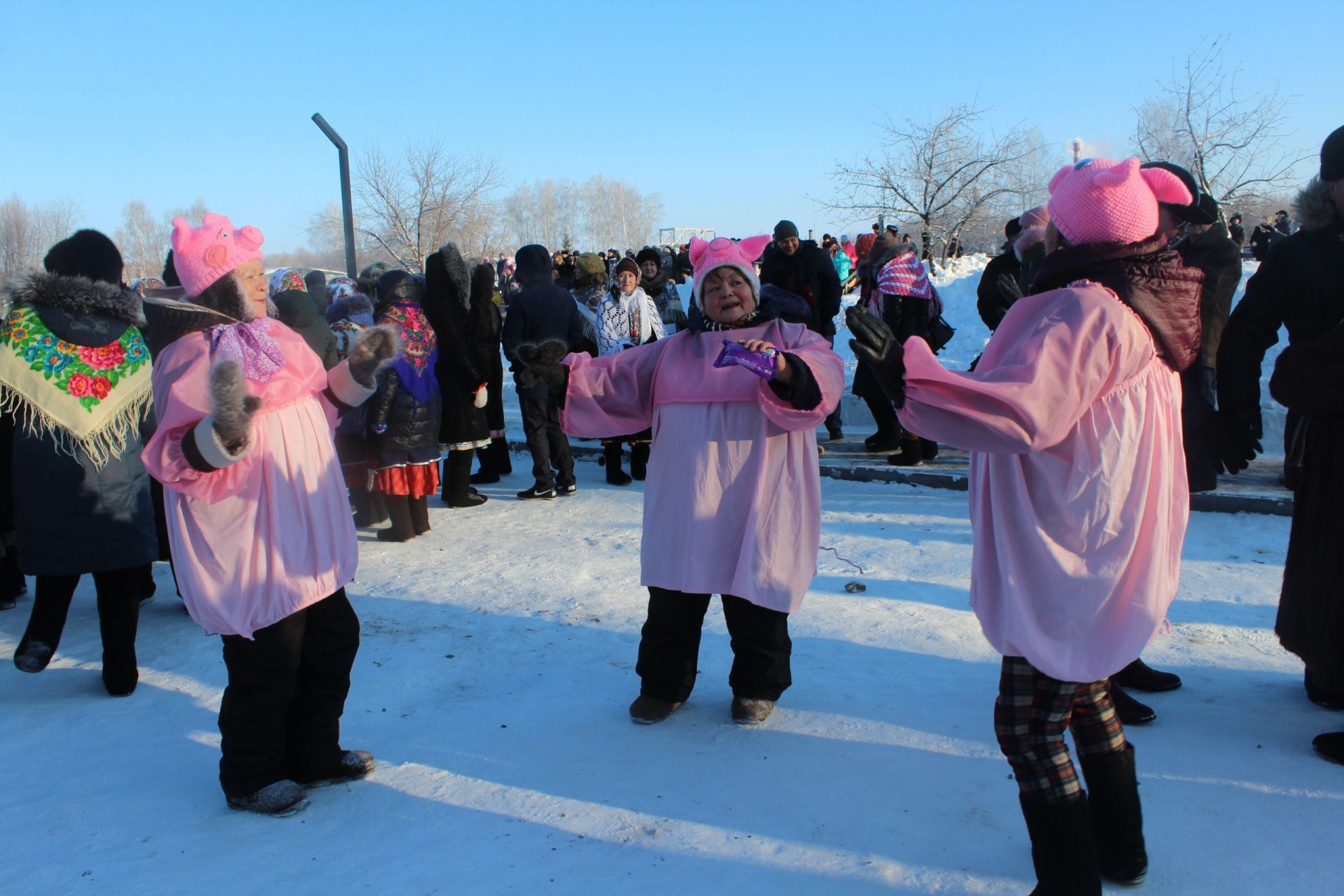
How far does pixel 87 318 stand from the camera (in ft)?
12.8

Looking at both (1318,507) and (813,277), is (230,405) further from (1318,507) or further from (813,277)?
(813,277)

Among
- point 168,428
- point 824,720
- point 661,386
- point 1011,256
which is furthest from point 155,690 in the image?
point 1011,256

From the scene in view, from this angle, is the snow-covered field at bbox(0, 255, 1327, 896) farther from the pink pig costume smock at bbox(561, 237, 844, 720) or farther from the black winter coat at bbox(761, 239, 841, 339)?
the black winter coat at bbox(761, 239, 841, 339)

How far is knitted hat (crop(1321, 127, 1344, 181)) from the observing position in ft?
10.1

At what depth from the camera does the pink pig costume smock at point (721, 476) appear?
338cm

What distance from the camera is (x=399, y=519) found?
6324 millimetres

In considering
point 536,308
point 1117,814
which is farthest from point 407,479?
point 1117,814

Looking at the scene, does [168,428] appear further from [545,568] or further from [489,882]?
[545,568]

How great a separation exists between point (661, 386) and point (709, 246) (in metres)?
0.56

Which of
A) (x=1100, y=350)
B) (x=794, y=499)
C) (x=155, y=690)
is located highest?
(x=1100, y=350)

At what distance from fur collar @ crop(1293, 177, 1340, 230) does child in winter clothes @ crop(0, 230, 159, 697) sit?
445 centimetres

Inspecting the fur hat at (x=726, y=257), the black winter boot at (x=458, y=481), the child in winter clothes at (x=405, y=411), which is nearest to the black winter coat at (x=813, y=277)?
the black winter boot at (x=458, y=481)

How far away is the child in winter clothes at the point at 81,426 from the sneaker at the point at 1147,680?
159 inches

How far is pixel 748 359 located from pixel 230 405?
1476mm
